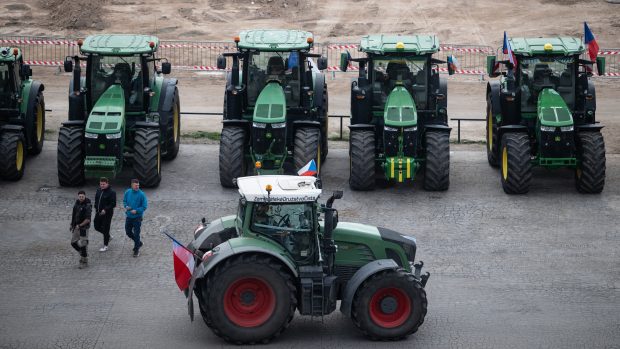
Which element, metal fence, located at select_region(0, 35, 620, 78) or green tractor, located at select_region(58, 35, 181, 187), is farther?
metal fence, located at select_region(0, 35, 620, 78)

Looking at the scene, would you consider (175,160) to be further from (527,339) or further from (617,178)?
(527,339)

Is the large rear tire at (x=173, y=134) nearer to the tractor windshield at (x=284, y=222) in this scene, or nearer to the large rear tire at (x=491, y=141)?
the large rear tire at (x=491, y=141)

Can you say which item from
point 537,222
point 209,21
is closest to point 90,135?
point 537,222

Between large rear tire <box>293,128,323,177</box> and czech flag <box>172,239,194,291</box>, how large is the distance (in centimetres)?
776

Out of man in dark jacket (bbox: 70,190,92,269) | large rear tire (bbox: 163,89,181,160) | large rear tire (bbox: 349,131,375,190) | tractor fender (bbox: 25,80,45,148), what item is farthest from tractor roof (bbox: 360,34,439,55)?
man in dark jacket (bbox: 70,190,92,269)

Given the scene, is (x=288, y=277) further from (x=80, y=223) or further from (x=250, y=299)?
(x=80, y=223)

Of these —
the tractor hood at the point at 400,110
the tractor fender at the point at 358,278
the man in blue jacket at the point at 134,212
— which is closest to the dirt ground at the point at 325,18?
the tractor hood at the point at 400,110

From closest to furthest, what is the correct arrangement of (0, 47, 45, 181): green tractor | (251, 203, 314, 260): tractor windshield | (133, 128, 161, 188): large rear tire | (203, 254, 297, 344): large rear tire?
(203, 254, 297, 344): large rear tire → (251, 203, 314, 260): tractor windshield → (133, 128, 161, 188): large rear tire → (0, 47, 45, 181): green tractor

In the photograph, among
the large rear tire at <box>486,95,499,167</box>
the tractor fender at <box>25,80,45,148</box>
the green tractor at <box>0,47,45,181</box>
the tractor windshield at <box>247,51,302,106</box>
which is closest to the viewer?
the green tractor at <box>0,47,45,181</box>

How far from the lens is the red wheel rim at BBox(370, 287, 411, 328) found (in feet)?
48.2

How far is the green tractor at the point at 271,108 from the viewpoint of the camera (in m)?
22.6

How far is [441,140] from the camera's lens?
2266cm

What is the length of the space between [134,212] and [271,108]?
5.05 m

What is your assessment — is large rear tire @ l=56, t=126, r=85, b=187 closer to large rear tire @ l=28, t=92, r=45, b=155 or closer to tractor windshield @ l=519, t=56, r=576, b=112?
large rear tire @ l=28, t=92, r=45, b=155
